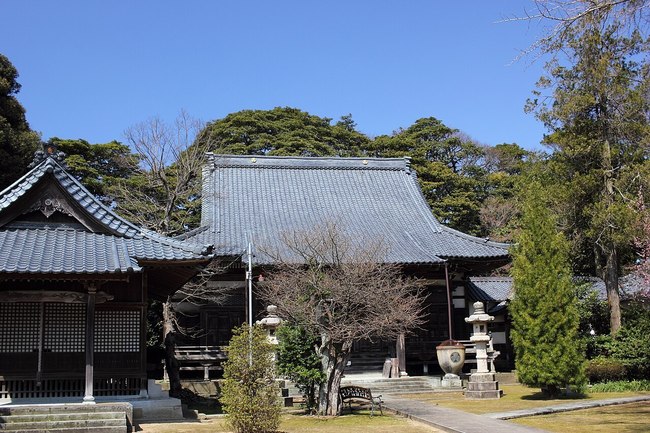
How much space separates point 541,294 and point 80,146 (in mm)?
30469

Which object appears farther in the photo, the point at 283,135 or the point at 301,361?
the point at 283,135

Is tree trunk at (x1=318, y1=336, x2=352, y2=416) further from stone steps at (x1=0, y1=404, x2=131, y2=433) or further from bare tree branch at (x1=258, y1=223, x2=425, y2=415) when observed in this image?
stone steps at (x1=0, y1=404, x2=131, y2=433)

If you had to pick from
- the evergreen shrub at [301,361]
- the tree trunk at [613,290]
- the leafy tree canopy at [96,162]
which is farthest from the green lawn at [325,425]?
the leafy tree canopy at [96,162]

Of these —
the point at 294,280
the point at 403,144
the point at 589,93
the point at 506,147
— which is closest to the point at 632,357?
the point at 589,93

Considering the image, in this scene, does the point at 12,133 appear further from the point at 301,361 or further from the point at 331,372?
the point at 331,372

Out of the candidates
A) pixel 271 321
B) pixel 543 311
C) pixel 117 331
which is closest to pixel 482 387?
pixel 543 311

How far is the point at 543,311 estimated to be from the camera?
19.2 meters

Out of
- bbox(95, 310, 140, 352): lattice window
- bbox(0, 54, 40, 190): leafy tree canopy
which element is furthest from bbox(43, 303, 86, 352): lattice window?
bbox(0, 54, 40, 190): leafy tree canopy

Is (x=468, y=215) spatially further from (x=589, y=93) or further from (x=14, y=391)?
(x=14, y=391)

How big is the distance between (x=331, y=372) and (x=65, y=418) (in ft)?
19.4

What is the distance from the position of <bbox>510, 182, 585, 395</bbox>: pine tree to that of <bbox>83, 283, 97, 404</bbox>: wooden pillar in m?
11.8

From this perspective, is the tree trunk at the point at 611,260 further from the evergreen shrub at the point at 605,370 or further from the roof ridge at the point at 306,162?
the roof ridge at the point at 306,162

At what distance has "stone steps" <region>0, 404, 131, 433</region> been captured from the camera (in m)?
12.8

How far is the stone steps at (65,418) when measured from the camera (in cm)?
1277
